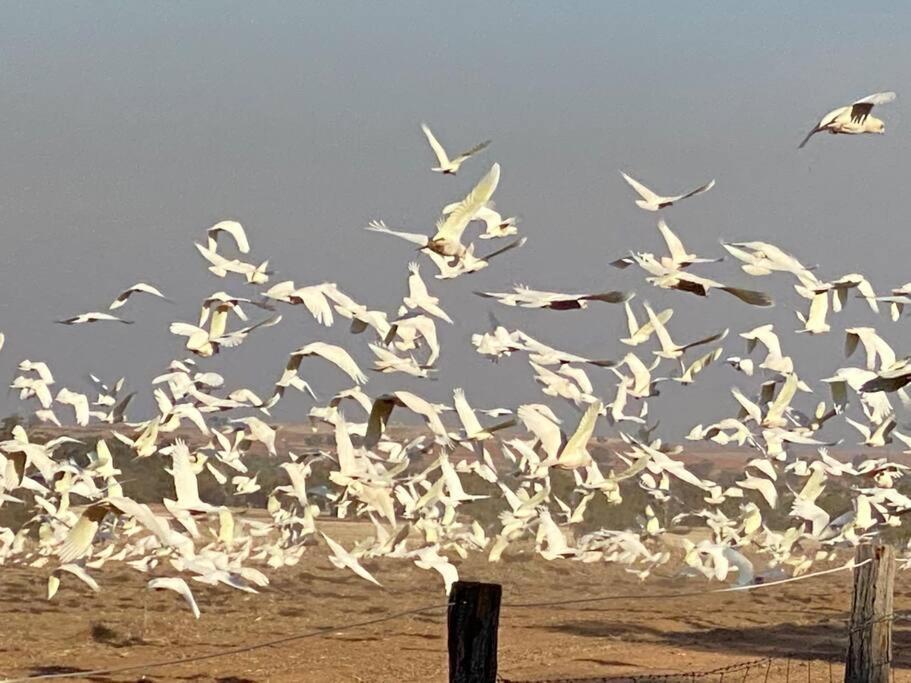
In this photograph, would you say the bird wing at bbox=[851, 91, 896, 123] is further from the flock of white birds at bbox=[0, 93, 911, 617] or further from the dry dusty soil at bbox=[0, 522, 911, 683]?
the dry dusty soil at bbox=[0, 522, 911, 683]

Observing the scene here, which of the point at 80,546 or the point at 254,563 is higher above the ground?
the point at 254,563

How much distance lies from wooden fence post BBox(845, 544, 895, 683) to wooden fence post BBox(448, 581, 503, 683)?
10.8 ft

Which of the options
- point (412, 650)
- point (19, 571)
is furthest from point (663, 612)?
point (19, 571)

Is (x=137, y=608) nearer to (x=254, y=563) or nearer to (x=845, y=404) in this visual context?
(x=254, y=563)

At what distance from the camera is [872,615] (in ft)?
28.7

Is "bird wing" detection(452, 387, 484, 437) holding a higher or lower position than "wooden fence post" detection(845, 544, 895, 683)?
higher

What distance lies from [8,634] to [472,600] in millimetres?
12057

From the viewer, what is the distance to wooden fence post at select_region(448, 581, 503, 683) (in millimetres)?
6031

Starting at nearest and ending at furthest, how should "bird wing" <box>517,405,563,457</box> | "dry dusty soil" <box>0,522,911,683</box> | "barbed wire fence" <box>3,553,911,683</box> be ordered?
"barbed wire fence" <box>3,553,911,683</box> → "bird wing" <box>517,405,563,457</box> → "dry dusty soil" <box>0,522,911,683</box>

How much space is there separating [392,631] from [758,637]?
386 centimetres

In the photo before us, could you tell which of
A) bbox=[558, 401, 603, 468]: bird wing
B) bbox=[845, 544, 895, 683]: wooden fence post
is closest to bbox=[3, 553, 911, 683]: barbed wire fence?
bbox=[845, 544, 895, 683]: wooden fence post

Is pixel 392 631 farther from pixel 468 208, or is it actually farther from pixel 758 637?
pixel 468 208

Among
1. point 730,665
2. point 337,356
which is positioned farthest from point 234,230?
point 730,665

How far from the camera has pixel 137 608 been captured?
2023cm
